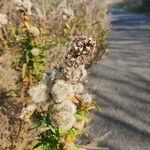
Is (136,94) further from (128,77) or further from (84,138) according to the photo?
(84,138)

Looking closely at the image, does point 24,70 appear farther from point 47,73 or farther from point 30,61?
point 47,73

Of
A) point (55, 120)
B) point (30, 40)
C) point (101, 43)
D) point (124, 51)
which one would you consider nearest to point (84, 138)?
point (30, 40)

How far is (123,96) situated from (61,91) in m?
6.32

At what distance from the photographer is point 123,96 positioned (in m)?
10.0

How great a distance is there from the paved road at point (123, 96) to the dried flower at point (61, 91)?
379 centimetres

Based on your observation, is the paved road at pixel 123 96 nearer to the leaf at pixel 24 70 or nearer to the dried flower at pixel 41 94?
the leaf at pixel 24 70

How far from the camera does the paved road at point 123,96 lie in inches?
312

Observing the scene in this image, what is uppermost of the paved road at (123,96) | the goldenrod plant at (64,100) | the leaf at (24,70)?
the goldenrod plant at (64,100)

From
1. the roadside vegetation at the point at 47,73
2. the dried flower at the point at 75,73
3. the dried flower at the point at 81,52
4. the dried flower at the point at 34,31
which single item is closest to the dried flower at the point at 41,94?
the roadside vegetation at the point at 47,73

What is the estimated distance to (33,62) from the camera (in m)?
6.89

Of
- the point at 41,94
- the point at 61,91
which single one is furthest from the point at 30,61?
the point at 61,91

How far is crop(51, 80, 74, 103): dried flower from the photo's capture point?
147 inches

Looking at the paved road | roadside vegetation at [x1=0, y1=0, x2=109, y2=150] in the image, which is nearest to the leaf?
roadside vegetation at [x1=0, y1=0, x2=109, y2=150]

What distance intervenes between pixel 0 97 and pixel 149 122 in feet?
7.91
